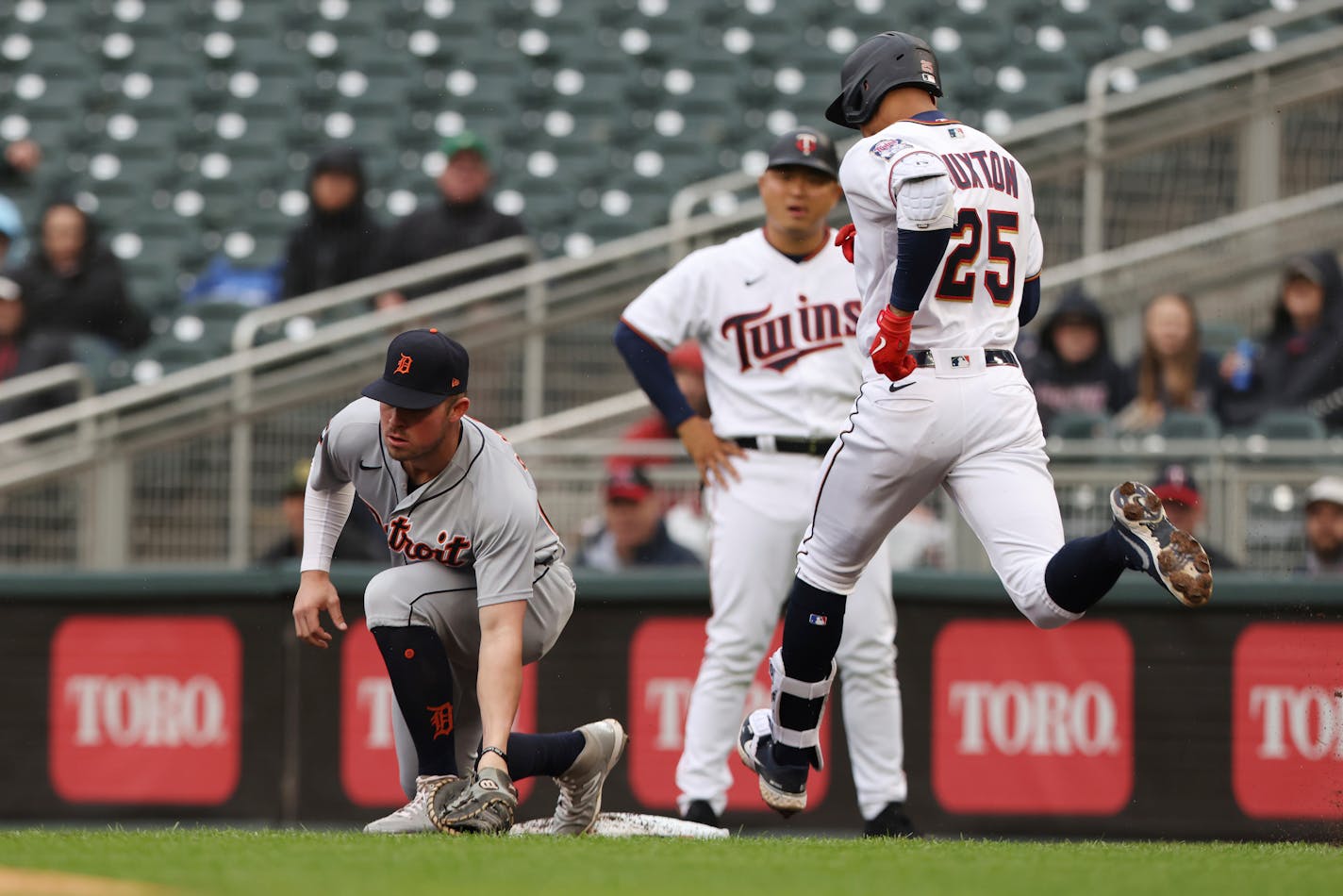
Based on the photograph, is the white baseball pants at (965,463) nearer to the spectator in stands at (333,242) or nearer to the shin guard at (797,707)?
the shin guard at (797,707)

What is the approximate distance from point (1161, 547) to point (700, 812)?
1.81 m

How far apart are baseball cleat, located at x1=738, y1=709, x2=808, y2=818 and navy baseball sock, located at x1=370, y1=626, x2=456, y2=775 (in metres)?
0.81

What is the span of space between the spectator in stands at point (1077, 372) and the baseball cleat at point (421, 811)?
155 inches

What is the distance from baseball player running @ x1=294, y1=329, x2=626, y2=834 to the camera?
4418mm

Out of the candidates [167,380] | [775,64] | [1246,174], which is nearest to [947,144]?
[167,380]

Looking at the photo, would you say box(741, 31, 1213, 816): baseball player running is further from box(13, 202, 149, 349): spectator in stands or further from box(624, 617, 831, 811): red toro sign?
box(13, 202, 149, 349): spectator in stands

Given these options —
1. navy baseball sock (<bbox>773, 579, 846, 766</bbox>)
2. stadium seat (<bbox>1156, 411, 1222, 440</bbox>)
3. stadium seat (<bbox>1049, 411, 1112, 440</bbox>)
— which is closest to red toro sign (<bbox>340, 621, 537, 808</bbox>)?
navy baseball sock (<bbox>773, 579, 846, 766</bbox>)

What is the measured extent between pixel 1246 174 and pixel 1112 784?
3998mm

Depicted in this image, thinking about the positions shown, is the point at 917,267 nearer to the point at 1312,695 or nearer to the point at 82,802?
the point at 1312,695

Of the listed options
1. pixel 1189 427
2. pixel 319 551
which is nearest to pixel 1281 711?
pixel 1189 427

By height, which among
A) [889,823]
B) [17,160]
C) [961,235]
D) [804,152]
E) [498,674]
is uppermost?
[17,160]

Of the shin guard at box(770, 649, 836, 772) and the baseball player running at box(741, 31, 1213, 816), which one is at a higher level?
the baseball player running at box(741, 31, 1213, 816)

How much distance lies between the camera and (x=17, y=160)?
1045 cm

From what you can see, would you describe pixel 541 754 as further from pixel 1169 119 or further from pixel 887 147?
pixel 1169 119
